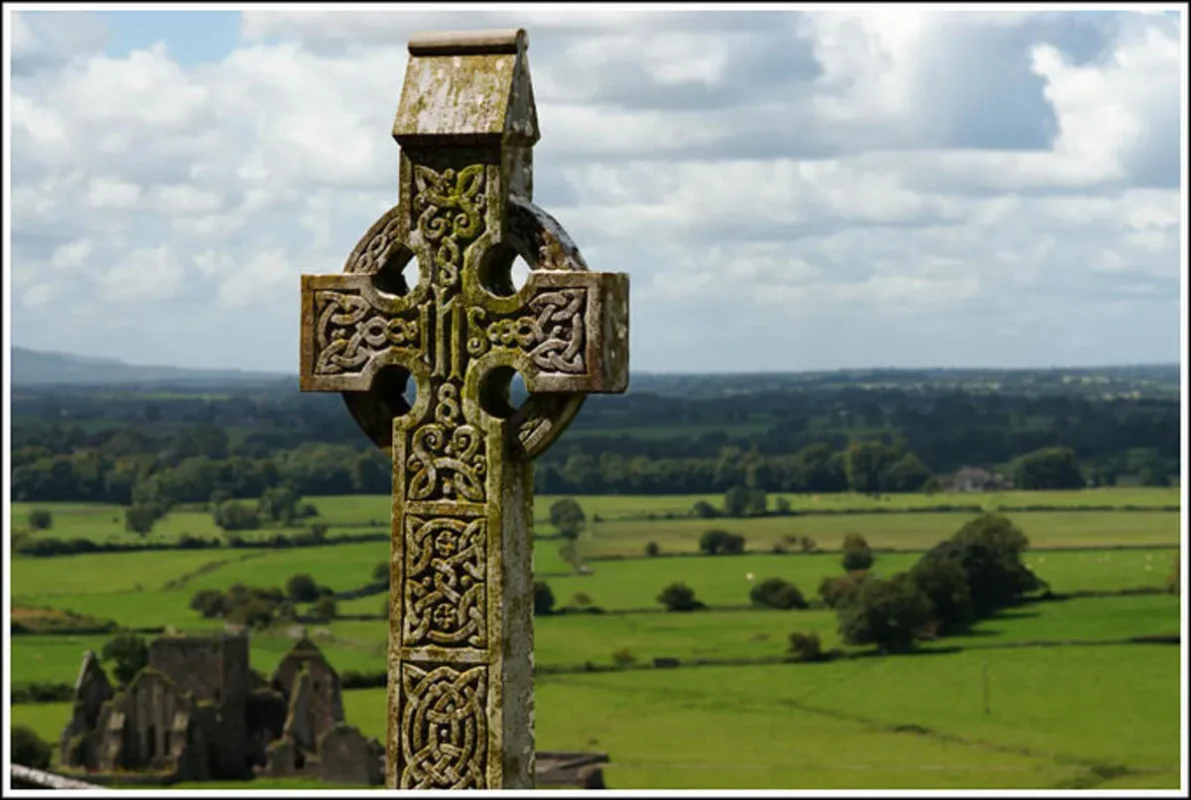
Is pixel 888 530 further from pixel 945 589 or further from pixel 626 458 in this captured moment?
pixel 945 589

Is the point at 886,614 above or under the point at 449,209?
under

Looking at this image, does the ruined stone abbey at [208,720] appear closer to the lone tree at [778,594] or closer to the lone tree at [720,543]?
the lone tree at [778,594]

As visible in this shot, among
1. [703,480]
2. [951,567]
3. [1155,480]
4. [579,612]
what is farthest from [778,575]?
[1155,480]

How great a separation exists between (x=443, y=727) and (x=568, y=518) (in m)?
129

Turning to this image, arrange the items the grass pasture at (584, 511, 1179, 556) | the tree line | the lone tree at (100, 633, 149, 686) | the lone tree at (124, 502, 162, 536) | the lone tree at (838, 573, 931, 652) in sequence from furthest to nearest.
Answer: the tree line < the lone tree at (124, 502, 162, 536) < the grass pasture at (584, 511, 1179, 556) < the lone tree at (838, 573, 931, 652) < the lone tree at (100, 633, 149, 686)

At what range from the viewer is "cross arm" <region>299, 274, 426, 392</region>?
8.48 m

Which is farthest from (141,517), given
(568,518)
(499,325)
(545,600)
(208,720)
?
(499,325)

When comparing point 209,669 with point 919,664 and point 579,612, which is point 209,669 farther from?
point 919,664

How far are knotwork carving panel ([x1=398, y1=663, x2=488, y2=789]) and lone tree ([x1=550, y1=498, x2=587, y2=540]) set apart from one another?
123246 millimetres

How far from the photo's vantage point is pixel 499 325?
8.36m

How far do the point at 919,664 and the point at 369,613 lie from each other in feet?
99.2

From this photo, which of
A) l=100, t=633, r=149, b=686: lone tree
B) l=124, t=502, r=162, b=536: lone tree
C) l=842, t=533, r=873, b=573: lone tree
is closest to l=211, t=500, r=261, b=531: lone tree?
l=124, t=502, r=162, b=536: lone tree

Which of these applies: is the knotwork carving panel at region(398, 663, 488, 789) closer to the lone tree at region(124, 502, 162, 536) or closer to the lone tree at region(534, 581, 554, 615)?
the lone tree at region(534, 581, 554, 615)

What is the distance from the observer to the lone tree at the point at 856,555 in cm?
13038
